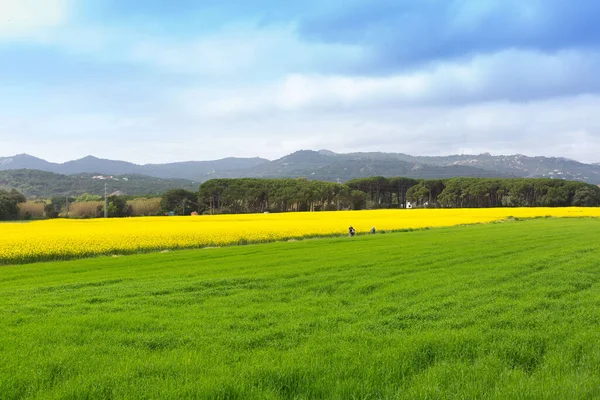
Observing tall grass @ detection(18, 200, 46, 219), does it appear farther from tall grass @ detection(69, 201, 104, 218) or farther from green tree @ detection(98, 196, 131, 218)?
green tree @ detection(98, 196, 131, 218)

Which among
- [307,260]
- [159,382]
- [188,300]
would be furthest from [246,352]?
[307,260]

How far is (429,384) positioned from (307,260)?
1312 cm

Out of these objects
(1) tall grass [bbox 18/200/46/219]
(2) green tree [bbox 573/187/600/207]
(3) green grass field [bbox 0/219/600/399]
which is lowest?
(1) tall grass [bbox 18/200/46/219]

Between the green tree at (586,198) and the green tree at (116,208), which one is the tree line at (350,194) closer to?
the green tree at (586,198)

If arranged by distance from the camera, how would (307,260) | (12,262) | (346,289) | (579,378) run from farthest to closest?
1. (12,262)
2. (307,260)
3. (346,289)
4. (579,378)

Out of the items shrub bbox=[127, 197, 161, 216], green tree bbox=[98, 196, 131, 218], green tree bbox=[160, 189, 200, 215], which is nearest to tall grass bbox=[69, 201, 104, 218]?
green tree bbox=[98, 196, 131, 218]

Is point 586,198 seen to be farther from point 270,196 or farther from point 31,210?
point 31,210

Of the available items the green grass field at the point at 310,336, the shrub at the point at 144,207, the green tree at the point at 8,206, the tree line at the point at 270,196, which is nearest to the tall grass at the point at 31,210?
the green tree at the point at 8,206

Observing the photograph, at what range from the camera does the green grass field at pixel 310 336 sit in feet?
17.0

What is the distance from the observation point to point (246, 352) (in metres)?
6.41

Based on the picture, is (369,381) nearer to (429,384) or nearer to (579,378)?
(429,384)

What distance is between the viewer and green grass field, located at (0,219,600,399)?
5176 mm

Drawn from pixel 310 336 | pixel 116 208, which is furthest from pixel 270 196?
pixel 310 336

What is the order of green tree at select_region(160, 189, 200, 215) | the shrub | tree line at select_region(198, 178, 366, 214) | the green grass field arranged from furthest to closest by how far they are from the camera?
tree line at select_region(198, 178, 366, 214) < green tree at select_region(160, 189, 200, 215) < the shrub < the green grass field
